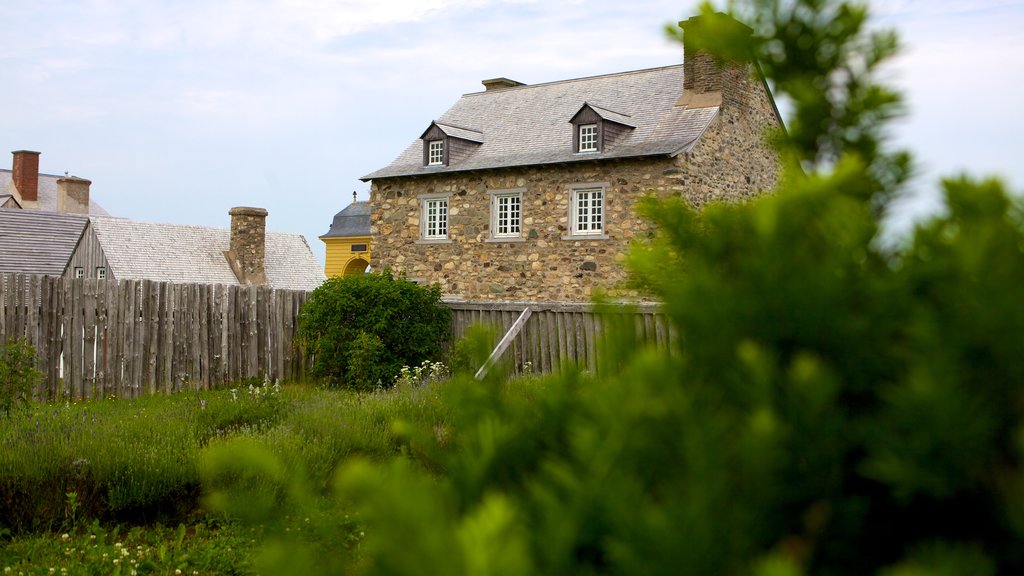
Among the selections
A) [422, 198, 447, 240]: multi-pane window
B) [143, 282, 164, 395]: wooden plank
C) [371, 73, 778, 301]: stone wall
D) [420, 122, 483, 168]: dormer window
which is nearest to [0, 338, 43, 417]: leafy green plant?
[143, 282, 164, 395]: wooden plank

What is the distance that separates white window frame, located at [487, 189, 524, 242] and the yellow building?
842 inches

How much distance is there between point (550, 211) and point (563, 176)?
83 centimetres

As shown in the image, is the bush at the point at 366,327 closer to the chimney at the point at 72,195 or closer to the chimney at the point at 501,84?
the chimney at the point at 501,84

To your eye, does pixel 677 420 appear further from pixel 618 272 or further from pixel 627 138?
pixel 627 138

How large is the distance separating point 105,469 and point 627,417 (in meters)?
6.69

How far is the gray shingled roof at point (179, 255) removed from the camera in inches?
1187

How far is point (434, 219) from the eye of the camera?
77.2 feet

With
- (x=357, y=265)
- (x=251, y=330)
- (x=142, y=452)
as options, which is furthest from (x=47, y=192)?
(x=142, y=452)

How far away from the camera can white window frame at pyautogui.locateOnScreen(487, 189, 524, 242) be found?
2191 cm

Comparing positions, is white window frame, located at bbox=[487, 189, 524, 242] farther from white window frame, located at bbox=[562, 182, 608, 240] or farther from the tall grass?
the tall grass

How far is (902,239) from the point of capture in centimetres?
146

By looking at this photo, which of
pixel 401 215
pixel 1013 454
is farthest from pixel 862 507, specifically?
pixel 401 215

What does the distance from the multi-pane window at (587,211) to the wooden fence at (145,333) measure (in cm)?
738

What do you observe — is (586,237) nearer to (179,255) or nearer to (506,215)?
(506,215)
